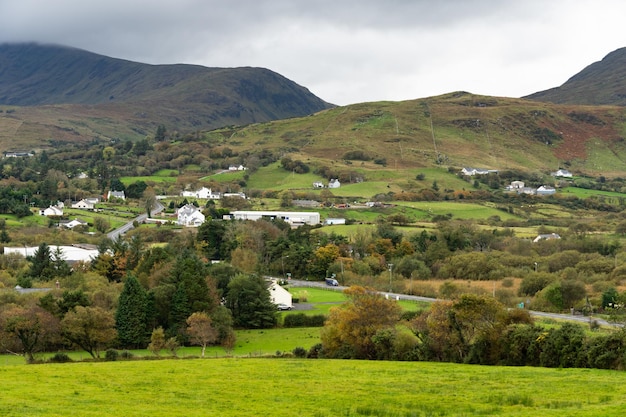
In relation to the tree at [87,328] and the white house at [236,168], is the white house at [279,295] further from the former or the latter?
the white house at [236,168]

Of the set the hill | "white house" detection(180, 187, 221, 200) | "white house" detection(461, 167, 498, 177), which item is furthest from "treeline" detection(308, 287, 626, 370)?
the hill

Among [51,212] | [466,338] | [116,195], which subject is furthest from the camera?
[116,195]

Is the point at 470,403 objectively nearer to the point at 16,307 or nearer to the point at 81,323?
the point at 81,323

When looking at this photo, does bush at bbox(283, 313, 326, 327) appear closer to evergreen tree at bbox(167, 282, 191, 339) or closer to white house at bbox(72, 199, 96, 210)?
evergreen tree at bbox(167, 282, 191, 339)

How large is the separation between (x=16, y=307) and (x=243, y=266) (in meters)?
29.1

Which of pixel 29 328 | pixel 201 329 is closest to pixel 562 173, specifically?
pixel 201 329

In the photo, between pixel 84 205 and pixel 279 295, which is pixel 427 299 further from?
pixel 84 205

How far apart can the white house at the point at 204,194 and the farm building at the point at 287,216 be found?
Result: 20132 mm

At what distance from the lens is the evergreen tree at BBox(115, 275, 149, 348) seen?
46.0 m

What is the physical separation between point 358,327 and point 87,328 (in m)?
16.5

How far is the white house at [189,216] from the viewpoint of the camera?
101 m

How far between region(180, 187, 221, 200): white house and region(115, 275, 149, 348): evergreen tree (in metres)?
75.8

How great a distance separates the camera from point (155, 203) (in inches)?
4697

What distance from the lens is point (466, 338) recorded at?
34875mm
